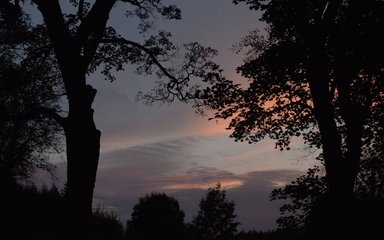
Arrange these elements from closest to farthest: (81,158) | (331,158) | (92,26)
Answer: (81,158) < (92,26) < (331,158)

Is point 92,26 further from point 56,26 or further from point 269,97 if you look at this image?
point 269,97

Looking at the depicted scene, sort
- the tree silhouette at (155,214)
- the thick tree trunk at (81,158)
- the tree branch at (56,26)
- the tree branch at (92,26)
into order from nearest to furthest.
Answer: the thick tree trunk at (81,158) < the tree branch at (56,26) < the tree branch at (92,26) < the tree silhouette at (155,214)

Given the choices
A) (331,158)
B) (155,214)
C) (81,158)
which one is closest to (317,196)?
(331,158)

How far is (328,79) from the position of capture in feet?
68.6

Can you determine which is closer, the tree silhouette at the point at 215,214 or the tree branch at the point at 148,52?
the tree branch at the point at 148,52

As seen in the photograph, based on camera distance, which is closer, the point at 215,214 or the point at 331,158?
the point at 331,158

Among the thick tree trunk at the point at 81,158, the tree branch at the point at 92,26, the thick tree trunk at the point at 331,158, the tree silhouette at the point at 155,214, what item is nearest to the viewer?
the thick tree trunk at the point at 81,158

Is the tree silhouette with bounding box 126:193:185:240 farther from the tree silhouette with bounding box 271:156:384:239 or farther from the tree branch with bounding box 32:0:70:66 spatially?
the tree branch with bounding box 32:0:70:66

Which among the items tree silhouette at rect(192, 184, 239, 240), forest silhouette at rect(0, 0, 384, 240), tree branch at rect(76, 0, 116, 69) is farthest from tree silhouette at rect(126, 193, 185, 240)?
tree branch at rect(76, 0, 116, 69)

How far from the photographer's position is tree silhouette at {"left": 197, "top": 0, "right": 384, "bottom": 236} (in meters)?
19.8

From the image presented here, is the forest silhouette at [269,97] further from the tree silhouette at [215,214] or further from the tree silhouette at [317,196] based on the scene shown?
the tree silhouette at [215,214]

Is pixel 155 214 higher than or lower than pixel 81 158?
higher

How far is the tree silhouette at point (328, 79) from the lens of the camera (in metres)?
19.8

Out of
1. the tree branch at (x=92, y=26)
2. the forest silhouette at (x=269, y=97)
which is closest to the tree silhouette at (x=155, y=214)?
the forest silhouette at (x=269, y=97)
